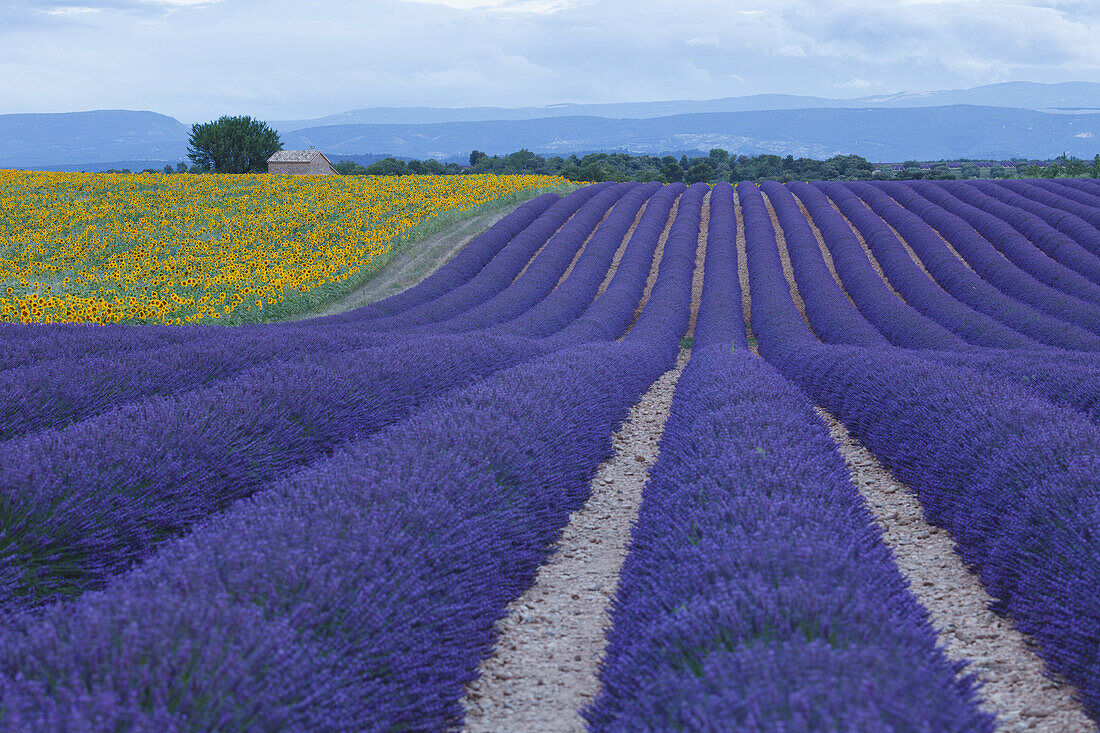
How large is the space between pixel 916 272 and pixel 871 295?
98.0 inches

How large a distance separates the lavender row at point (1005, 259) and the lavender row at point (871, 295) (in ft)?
5.84

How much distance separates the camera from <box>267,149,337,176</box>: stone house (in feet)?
132

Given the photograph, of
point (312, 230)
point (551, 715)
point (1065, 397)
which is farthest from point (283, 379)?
point (312, 230)

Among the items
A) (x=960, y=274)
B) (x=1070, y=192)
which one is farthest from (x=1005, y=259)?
(x=1070, y=192)

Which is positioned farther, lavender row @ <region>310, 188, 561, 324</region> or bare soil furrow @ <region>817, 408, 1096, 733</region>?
lavender row @ <region>310, 188, 561, 324</region>

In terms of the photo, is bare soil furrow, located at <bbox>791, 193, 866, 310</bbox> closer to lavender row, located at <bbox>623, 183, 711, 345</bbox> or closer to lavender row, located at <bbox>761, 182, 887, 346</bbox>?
lavender row, located at <bbox>761, 182, 887, 346</bbox>

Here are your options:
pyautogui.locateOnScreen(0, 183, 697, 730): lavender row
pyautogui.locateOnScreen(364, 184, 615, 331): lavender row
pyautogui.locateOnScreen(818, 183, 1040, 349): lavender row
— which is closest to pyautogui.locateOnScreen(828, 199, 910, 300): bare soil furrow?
pyautogui.locateOnScreen(818, 183, 1040, 349): lavender row

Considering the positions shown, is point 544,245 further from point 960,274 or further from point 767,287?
point 960,274

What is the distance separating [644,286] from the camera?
18.4m

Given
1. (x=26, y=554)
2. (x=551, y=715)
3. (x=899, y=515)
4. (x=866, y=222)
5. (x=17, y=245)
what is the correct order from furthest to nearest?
(x=866, y=222) → (x=17, y=245) → (x=899, y=515) → (x=26, y=554) → (x=551, y=715)

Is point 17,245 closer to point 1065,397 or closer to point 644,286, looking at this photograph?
point 644,286

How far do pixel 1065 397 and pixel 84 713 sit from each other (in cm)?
694

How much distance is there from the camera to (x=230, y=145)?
131 ft

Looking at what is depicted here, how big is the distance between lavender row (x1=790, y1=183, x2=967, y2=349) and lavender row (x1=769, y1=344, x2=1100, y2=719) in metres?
6.12
